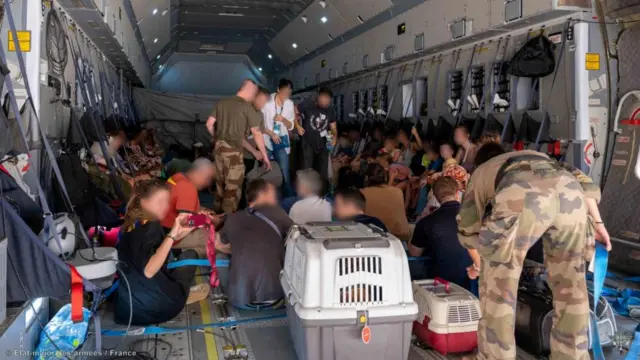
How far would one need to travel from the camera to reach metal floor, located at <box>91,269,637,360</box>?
388 centimetres

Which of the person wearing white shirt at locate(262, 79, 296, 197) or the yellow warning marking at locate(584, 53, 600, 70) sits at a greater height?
the yellow warning marking at locate(584, 53, 600, 70)

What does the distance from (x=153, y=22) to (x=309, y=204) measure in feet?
27.8

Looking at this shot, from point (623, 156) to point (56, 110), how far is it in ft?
19.1

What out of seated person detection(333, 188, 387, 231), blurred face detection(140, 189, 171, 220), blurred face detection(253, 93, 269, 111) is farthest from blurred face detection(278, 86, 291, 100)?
blurred face detection(140, 189, 171, 220)

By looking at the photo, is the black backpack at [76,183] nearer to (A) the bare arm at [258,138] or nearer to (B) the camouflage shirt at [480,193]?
(A) the bare arm at [258,138]

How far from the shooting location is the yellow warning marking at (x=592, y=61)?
6.41 m

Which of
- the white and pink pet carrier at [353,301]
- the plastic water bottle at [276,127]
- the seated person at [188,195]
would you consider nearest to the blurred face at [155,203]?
the seated person at [188,195]

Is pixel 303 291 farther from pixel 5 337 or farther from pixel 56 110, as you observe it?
pixel 56 110

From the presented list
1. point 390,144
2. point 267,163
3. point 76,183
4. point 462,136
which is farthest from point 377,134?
point 76,183

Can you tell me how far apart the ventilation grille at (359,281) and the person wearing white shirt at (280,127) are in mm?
4077

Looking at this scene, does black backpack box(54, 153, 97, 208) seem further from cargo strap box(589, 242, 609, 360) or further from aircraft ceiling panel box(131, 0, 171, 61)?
aircraft ceiling panel box(131, 0, 171, 61)

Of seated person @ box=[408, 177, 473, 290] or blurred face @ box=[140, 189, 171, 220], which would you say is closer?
blurred face @ box=[140, 189, 171, 220]

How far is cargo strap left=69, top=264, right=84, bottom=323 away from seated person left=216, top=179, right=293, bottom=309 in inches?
54.9

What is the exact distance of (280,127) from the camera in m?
7.66
